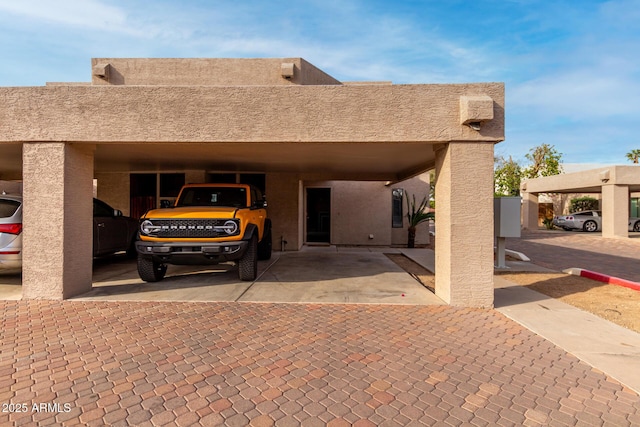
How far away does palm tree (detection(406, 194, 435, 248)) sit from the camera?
14.6m

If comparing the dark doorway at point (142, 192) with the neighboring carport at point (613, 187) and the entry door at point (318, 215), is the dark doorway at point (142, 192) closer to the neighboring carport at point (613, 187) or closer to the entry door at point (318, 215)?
the entry door at point (318, 215)

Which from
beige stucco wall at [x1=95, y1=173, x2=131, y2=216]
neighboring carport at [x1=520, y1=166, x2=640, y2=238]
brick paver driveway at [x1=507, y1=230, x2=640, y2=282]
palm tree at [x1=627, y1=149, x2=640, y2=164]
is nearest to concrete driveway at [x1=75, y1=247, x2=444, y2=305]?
beige stucco wall at [x1=95, y1=173, x2=131, y2=216]

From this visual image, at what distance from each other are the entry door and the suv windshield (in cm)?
837

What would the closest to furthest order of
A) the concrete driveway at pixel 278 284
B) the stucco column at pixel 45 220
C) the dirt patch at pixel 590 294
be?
the dirt patch at pixel 590 294 < the stucco column at pixel 45 220 < the concrete driveway at pixel 278 284

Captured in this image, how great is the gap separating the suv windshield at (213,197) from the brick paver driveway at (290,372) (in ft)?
10.6

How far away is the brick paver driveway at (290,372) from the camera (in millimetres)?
2752

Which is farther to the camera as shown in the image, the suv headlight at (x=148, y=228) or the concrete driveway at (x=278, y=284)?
the suv headlight at (x=148, y=228)

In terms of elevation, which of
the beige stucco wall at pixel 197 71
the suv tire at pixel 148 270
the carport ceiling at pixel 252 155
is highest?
the beige stucco wall at pixel 197 71

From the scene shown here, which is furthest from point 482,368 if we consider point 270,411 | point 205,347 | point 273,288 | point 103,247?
point 103,247

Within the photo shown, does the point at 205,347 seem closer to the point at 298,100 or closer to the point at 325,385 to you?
the point at 325,385

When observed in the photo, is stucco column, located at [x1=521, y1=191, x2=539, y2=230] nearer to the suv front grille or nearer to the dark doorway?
the dark doorway

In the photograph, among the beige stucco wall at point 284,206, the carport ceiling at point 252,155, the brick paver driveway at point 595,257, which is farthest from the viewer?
the beige stucco wall at point 284,206

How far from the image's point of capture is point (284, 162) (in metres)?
9.62

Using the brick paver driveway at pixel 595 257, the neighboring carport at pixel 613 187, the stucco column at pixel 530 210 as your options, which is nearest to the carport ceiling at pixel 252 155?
the brick paver driveway at pixel 595 257
